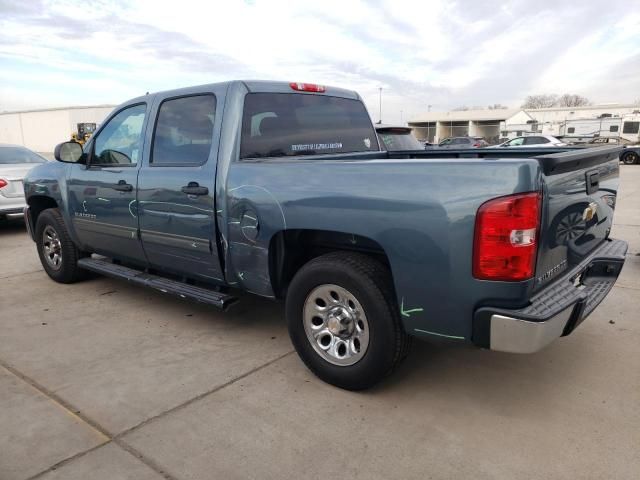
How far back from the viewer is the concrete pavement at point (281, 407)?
244 cm

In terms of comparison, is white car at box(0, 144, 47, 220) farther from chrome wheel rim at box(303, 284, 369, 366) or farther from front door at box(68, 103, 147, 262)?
chrome wheel rim at box(303, 284, 369, 366)

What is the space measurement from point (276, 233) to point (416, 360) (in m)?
1.36

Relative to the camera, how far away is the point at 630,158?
2388cm

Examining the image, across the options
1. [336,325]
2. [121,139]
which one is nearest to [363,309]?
[336,325]

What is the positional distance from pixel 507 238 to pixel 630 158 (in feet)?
85.3

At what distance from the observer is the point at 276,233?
3.18 m

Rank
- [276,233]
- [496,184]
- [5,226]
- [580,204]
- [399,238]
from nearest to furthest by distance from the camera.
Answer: [496,184] → [399,238] → [580,204] → [276,233] → [5,226]

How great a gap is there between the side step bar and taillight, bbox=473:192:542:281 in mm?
1956

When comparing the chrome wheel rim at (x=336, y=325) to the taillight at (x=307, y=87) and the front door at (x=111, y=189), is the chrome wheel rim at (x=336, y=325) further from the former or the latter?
the front door at (x=111, y=189)

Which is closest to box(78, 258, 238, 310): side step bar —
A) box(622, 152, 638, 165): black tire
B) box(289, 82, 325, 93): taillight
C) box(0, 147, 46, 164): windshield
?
box(289, 82, 325, 93): taillight

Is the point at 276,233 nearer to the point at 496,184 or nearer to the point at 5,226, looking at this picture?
the point at 496,184

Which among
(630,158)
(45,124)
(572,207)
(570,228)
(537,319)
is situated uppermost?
(45,124)

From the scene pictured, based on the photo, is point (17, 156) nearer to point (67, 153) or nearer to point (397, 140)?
point (67, 153)

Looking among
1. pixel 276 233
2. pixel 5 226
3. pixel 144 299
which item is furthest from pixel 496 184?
pixel 5 226
